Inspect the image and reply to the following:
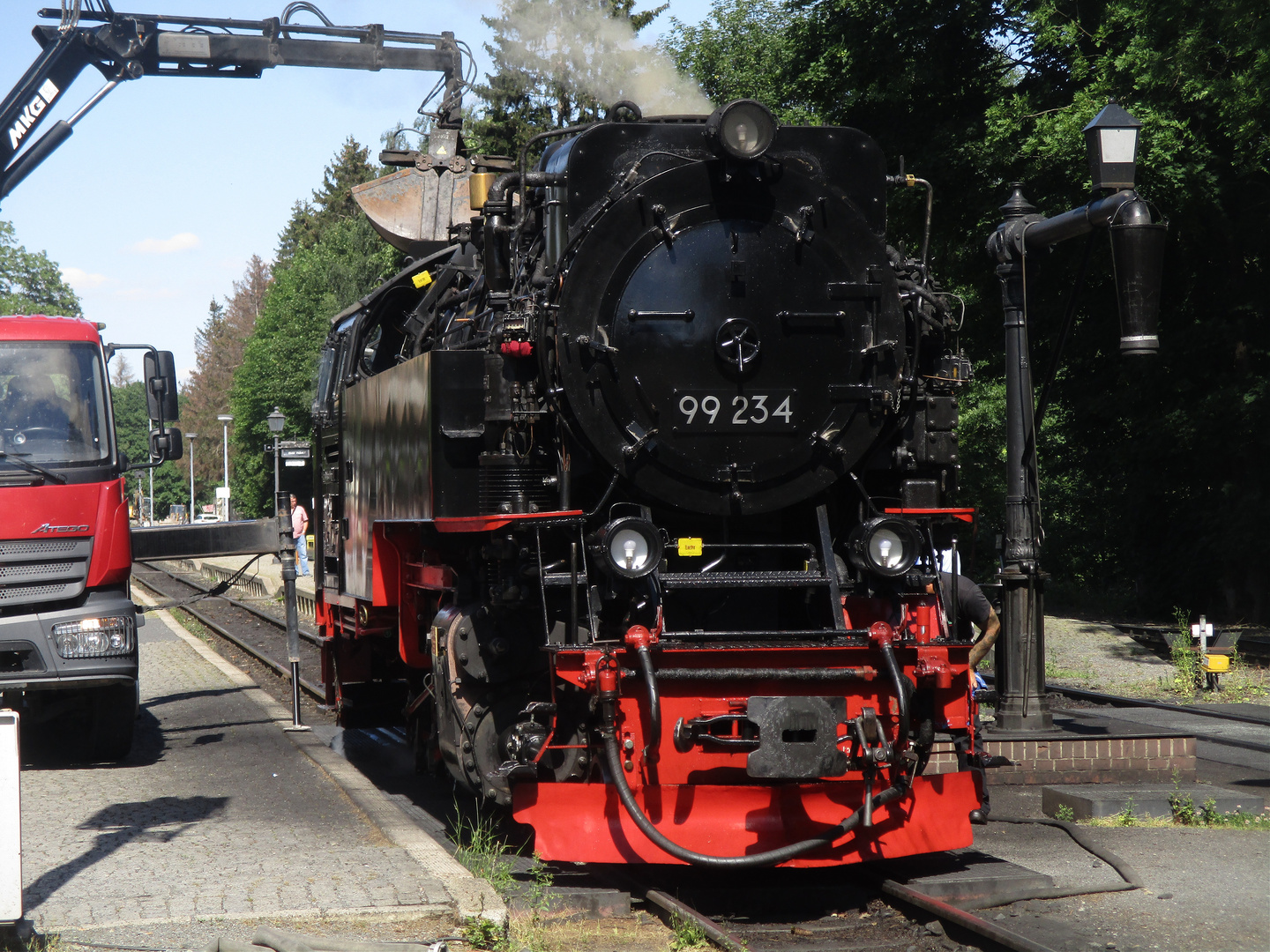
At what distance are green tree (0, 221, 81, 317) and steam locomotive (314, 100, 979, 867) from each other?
214 feet

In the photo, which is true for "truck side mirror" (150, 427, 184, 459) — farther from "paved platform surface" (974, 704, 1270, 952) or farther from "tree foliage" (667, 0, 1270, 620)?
"tree foliage" (667, 0, 1270, 620)

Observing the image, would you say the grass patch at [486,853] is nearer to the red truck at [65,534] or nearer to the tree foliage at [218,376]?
the red truck at [65,534]

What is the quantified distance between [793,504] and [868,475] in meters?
0.60

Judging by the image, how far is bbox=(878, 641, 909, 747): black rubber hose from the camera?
5.45 m

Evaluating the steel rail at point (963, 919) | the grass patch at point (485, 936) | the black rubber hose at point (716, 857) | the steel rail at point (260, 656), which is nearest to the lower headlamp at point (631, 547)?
the black rubber hose at point (716, 857)

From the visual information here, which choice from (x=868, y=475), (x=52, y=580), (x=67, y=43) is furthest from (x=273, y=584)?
(x=868, y=475)

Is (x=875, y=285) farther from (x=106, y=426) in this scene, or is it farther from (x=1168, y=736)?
(x=106, y=426)

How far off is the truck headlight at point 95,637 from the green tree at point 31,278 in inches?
2437

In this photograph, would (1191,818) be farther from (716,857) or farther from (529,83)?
(529,83)

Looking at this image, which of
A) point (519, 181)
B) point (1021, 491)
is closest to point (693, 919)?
point (519, 181)

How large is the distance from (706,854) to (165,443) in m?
6.09

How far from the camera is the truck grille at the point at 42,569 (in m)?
8.66

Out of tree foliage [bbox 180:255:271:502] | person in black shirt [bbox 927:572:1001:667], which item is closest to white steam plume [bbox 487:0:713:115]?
person in black shirt [bbox 927:572:1001:667]

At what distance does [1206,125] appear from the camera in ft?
52.7
